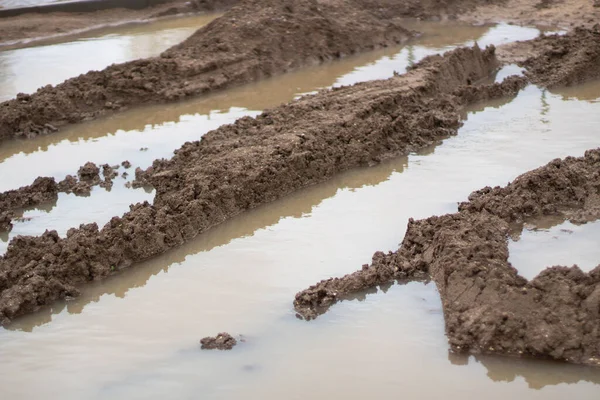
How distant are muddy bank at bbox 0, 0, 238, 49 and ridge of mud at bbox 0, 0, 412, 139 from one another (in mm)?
3968

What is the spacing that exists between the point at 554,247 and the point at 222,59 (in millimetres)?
6867

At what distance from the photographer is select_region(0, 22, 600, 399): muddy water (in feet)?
18.1

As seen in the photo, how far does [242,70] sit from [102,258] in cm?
593

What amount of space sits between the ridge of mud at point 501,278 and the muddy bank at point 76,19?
1083cm

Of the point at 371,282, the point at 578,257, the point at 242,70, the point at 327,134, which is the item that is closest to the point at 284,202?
the point at 327,134

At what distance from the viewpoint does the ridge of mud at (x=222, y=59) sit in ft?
36.1

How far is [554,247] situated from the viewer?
7.02 m

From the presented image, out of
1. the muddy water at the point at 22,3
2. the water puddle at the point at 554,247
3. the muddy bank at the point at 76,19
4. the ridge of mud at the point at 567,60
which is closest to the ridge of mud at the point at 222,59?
the ridge of mud at the point at 567,60

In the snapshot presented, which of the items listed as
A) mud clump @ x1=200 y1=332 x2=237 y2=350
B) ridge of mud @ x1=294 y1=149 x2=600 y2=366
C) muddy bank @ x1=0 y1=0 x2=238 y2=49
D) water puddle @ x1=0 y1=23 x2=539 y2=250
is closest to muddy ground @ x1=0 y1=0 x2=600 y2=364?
ridge of mud @ x1=294 y1=149 x2=600 y2=366

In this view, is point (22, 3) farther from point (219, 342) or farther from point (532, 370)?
point (532, 370)

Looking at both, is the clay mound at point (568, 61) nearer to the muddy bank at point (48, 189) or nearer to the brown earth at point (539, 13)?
the brown earth at point (539, 13)

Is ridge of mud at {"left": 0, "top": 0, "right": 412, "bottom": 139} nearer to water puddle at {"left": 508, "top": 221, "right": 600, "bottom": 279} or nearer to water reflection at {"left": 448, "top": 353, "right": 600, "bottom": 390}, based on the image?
water puddle at {"left": 508, "top": 221, "right": 600, "bottom": 279}

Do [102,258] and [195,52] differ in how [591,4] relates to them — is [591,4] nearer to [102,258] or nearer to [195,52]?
[195,52]

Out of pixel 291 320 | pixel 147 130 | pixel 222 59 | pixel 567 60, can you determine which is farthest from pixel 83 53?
pixel 291 320
